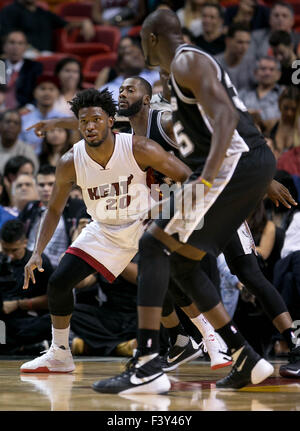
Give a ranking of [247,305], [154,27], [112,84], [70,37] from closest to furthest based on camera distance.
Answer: [154,27] → [247,305] → [112,84] → [70,37]

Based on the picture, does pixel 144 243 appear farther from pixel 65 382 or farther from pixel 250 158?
pixel 65 382

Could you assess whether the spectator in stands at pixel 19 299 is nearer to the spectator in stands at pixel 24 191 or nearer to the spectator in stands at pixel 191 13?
the spectator in stands at pixel 24 191

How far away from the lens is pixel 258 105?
28.3ft

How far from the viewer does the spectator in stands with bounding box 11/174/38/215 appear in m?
7.70

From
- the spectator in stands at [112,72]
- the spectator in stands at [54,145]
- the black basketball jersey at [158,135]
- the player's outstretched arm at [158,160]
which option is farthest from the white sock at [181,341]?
the spectator in stands at [112,72]

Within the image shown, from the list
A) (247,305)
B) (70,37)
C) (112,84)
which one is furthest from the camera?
(70,37)

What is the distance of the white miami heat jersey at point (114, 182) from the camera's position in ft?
14.9

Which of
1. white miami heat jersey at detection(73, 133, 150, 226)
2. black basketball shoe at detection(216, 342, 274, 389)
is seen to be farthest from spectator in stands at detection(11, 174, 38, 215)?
black basketball shoe at detection(216, 342, 274, 389)

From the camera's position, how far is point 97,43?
11.9m

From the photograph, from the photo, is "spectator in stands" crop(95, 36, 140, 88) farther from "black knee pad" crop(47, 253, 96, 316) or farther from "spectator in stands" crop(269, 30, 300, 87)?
"black knee pad" crop(47, 253, 96, 316)

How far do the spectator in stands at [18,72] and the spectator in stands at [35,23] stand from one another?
73 centimetres

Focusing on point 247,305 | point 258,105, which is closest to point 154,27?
point 247,305

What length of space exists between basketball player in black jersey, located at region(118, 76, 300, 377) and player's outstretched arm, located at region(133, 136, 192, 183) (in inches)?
14.8
